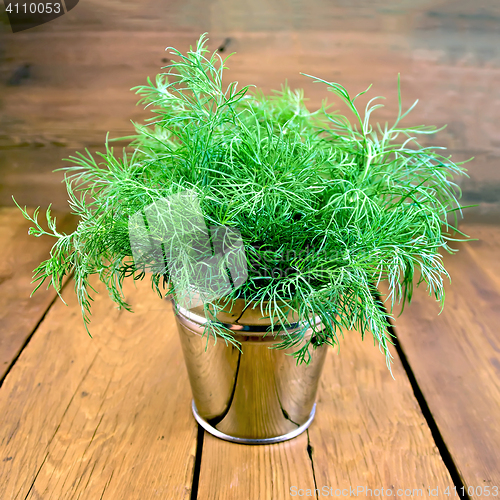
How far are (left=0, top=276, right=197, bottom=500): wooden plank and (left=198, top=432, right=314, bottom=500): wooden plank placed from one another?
2cm

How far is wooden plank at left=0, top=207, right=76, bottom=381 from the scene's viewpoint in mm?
Answer: 534

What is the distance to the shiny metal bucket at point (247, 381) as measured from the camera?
359 millimetres

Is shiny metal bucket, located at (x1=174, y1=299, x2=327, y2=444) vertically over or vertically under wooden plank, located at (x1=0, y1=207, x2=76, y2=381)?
over

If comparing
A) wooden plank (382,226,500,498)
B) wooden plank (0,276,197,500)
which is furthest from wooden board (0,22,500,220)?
wooden plank (0,276,197,500)

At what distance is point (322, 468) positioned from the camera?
1.28 feet

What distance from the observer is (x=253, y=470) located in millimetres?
386

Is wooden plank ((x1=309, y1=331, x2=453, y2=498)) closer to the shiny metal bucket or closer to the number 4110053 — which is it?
the shiny metal bucket

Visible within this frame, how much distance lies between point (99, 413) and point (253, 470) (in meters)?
0.16

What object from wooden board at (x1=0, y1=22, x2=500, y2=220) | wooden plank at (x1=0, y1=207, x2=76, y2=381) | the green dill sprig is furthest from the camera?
wooden board at (x1=0, y1=22, x2=500, y2=220)

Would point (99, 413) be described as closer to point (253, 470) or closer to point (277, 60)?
point (253, 470)

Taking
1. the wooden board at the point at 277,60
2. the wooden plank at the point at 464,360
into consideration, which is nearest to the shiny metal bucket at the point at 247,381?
the wooden plank at the point at 464,360

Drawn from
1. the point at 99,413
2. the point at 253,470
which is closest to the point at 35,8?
the point at 99,413

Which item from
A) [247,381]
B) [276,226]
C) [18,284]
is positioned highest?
[276,226]

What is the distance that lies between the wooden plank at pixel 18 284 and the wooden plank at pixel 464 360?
451 mm
